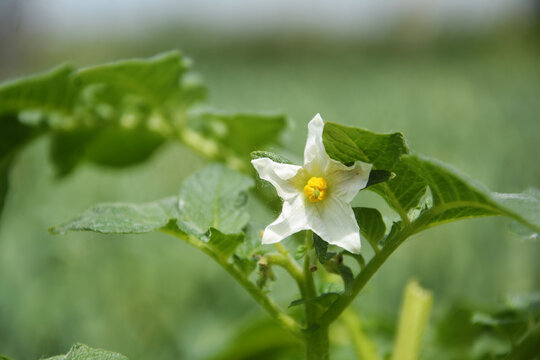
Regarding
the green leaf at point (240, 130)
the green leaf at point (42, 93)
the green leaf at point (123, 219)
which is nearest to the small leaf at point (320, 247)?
the green leaf at point (123, 219)

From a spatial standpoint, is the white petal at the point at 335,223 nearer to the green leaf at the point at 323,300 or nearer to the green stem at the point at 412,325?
the green leaf at the point at 323,300

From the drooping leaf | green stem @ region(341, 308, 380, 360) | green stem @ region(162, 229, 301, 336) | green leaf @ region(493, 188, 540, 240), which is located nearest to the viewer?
green leaf @ region(493, 188, 540, 240)

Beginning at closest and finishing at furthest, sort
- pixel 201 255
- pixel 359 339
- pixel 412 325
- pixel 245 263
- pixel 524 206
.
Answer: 1. pixel 524 206
2. pixel 245 263
3. pixel 412 325
4. pixel 359 339
5. pixel 201 255

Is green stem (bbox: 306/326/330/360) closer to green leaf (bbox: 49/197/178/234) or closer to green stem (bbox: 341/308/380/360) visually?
green leaf (bbox: 49/197/178/234)

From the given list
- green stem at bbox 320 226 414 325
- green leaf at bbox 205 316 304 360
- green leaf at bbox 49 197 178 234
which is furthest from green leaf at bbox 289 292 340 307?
green leaf at bbox 205 316 304 360

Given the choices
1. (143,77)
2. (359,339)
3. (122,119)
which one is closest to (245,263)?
(359,339)

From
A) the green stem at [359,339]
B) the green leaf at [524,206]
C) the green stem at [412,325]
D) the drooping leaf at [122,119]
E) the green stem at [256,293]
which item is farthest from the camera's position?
the drooping leaf at [122,119]

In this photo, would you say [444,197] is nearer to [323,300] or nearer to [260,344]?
[323,300]
